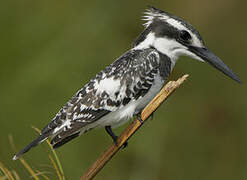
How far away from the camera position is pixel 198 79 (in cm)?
387

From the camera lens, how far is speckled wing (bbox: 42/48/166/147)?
264cm

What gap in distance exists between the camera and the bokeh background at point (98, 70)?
364 cm

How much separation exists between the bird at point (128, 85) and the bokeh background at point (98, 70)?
35.4 inches

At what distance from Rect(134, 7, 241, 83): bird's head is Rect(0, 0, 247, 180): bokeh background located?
876 millimetres

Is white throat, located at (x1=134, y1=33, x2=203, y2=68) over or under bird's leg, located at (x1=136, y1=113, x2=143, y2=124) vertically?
over

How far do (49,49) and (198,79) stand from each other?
3.66ft

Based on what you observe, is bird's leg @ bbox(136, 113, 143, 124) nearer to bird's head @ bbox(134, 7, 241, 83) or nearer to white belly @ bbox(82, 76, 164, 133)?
white belly @ bbox(82, 76, 164, 133)

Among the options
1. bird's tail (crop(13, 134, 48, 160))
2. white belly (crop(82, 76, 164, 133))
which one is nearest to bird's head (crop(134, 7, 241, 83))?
white belly (crop(82, 76, 164, 133))

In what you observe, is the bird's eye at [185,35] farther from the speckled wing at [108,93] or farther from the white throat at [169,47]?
the speckled wing at [108,93]

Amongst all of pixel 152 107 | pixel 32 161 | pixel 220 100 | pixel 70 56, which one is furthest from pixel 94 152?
pixel 152 107

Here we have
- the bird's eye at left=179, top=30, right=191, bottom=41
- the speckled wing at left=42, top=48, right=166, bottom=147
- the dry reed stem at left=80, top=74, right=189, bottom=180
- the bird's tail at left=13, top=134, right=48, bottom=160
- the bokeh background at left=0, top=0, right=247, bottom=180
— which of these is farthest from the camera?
the bokeh background at left=0, top=0, right=247, bottom=180

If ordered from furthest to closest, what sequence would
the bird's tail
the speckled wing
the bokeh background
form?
the bokeh background < the speckled wing < the bird's tail

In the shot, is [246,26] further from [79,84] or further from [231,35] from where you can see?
[79,84]

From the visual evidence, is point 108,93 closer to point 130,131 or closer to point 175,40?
point 130,131
